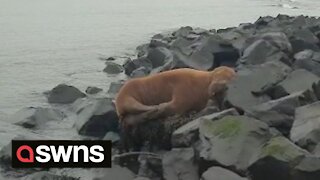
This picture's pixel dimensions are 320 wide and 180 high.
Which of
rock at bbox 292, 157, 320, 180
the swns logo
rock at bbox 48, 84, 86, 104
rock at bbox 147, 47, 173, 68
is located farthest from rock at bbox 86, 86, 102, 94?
rock at bbox 292, 157, 320, 180

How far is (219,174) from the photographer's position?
6.53m

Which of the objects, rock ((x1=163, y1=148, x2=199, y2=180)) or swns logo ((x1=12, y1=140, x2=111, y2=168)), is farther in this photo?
rock ((x1=163, y1=148, x2=199, y2=180))

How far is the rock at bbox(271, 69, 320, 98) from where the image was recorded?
30.2 feet

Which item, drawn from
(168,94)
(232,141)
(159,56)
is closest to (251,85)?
(168,94)

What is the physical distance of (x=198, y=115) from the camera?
29.8ft

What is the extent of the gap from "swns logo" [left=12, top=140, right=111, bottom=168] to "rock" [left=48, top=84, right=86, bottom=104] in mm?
6781

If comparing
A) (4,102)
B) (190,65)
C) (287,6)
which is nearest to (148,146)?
(190,65)

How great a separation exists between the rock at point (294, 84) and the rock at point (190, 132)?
1.23 m

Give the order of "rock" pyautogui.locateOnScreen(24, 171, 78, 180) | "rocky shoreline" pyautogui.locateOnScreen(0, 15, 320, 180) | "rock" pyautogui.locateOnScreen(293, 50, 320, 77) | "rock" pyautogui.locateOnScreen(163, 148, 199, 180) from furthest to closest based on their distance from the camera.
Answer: "rock" pyautogui.locateOnScreen(293, 50, 320, 77)
"rock" pyautogui.locateOnScreen(24, 171, 78, 180)
"rock" pyautogui.locateOnScreen(163, 148, 199, 180)
"rocky shoreline" pyautogui.locateOnScreen(0, 15, 320, 180)

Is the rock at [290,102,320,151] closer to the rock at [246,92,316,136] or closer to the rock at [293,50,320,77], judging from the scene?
the rock at [246,92,316,136]

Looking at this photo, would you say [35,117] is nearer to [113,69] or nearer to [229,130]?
[229,130]

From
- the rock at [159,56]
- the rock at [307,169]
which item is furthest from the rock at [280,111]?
the rock at [159,56]

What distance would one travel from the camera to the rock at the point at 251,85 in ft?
29.6

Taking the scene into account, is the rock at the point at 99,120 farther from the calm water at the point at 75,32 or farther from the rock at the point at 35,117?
the calm water at the point at 75,32
